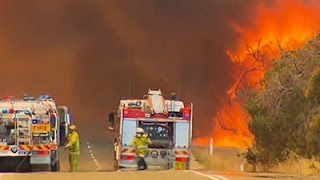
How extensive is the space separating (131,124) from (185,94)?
3195 cm

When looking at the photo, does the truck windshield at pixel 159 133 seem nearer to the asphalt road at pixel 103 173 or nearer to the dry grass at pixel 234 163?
the asphalt road at pixel 103 173

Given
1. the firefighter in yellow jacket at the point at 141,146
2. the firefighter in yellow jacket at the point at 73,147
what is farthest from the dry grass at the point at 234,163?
the firefighter in yellow jacket at the point at 73,147

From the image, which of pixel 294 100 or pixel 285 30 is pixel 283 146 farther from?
pixel 285 30

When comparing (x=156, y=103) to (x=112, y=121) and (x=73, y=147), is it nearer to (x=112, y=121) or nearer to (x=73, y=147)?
(x=112, y=121)

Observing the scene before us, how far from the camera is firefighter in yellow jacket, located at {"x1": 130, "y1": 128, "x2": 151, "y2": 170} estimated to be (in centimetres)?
2948

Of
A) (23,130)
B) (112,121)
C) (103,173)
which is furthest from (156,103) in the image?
(103,173)

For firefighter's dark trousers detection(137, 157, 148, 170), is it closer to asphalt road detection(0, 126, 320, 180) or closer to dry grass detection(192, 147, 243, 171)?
asphalt road detection(0, 126, 320, 180)

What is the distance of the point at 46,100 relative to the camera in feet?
107

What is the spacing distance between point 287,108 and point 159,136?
8.54m

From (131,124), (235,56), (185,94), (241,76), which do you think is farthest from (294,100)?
(185,94)

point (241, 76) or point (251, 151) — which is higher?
point (241, 76)

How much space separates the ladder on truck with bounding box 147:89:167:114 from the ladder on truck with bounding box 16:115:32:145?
4.82 metres

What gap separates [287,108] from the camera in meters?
38.9

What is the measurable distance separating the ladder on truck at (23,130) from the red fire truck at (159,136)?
3.29 metres
